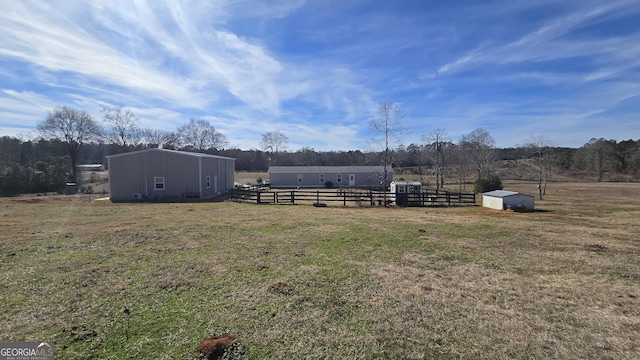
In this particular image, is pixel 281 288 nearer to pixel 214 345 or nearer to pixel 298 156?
pixel 214 345

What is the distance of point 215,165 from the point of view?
96.9 ft

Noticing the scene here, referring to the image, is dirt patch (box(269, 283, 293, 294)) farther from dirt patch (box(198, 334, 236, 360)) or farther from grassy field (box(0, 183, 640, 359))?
dirt patch (box(198, 334, 236, 360))

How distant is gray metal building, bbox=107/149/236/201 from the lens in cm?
2508

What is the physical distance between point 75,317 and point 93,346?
1057mm

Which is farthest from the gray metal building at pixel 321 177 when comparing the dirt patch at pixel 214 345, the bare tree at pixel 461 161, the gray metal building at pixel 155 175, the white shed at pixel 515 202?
the dirt patch at pixel 214 345

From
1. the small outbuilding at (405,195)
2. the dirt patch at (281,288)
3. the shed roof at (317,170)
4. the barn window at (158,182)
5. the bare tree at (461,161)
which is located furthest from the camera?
the shed roof at (317,170)

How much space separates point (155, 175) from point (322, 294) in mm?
24419

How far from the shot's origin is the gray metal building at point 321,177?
43.3 meters

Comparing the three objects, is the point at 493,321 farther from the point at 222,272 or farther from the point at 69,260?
the point at 69,260

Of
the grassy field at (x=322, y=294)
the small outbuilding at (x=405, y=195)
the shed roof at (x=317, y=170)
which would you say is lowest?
the grassy field at (x=322, y=294)

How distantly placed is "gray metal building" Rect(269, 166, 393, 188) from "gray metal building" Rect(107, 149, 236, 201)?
58.9 feet

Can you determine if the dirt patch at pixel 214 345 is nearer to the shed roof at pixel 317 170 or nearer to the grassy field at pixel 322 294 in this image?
the grassy field at pixel 322 294

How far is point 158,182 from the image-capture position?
83.6ft

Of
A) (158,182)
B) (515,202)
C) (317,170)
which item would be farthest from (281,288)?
(317,170)
